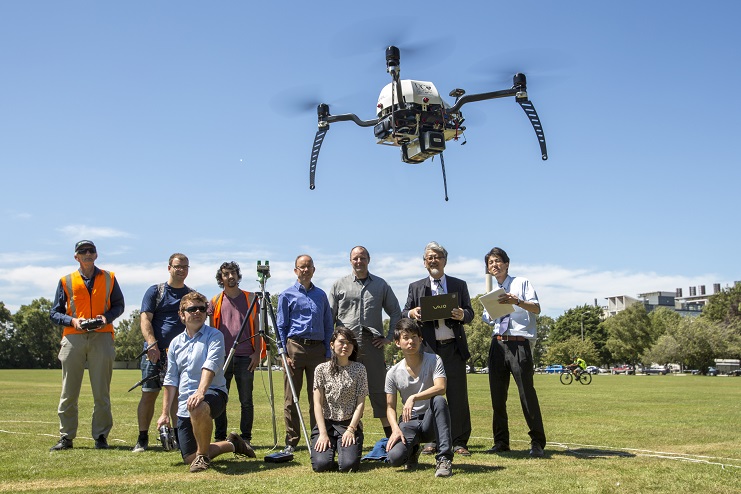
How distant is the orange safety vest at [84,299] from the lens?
8469mm

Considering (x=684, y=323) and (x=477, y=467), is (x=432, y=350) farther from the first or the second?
(x=684, y=323)

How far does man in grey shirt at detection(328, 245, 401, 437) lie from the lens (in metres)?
8.20

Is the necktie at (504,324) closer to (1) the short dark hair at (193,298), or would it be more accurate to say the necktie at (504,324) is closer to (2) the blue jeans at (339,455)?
(2) the blue jeans at (339,455)

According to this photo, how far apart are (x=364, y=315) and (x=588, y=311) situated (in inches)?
3856

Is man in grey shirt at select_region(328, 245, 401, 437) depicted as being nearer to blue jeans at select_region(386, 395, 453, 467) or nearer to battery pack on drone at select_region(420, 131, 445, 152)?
blue jeans at select_region(386, 395, 453, 467)

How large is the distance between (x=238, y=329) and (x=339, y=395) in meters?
2.21

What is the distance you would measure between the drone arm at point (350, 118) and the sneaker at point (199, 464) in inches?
549

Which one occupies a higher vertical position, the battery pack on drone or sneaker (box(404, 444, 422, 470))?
the battery pack on drone

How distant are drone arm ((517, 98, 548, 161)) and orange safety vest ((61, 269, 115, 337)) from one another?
14.4 metres

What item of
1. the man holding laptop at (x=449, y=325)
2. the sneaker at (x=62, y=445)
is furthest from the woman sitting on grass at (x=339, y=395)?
the sneaker at (x=62, y=445)

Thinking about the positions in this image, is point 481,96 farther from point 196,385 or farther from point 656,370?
point 656,370

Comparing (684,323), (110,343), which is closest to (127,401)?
(110,343)

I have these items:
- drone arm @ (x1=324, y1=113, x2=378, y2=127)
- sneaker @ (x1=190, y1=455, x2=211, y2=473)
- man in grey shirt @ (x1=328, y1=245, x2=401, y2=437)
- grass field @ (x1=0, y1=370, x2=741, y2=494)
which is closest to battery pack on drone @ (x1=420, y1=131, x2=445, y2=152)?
drone arm @ (x1=324, y1=113, x2=378, y2=127)

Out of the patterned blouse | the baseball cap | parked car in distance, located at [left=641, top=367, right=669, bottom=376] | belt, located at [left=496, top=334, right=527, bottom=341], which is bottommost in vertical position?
parked car in distance, located at [left=641, top=367, right=669, bottom=376]
